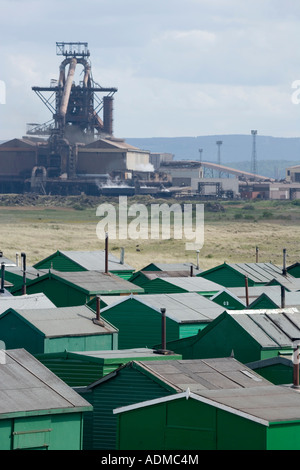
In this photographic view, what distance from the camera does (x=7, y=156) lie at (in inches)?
6304

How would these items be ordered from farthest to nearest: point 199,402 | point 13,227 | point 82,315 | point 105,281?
1. point 13,227
2. point 105,281
3. point 82,315
4. point 199,402

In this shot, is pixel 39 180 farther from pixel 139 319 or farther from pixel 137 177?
pixel 139 319

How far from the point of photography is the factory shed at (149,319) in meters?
29.2

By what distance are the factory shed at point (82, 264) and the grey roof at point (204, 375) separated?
69.8 ft

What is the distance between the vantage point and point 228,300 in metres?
34.9

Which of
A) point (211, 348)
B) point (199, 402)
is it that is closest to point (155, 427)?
point (199, 402)

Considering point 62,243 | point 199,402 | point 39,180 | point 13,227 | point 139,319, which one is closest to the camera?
point 199,402

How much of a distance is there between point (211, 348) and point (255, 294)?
1044 cm

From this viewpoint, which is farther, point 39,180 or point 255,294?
point 39,180

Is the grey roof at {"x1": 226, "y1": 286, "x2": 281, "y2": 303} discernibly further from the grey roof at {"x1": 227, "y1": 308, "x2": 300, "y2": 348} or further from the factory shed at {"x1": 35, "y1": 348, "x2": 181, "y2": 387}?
the factory shed at {"x1": 35, "y1": 348, "x2": 181, "y2": 387}

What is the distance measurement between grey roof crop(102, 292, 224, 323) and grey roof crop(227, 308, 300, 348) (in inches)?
117

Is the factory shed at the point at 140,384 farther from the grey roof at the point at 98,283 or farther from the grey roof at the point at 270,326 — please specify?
the grey roof at the point at 98,283

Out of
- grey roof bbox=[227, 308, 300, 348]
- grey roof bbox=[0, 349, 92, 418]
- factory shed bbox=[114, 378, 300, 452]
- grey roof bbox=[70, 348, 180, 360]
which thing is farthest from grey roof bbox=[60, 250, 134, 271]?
factory shed bbox=[114, 378, 300, 452]

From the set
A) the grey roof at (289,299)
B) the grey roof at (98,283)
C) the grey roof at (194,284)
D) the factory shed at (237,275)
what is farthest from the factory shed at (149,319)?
the factory shed at (237,275)
